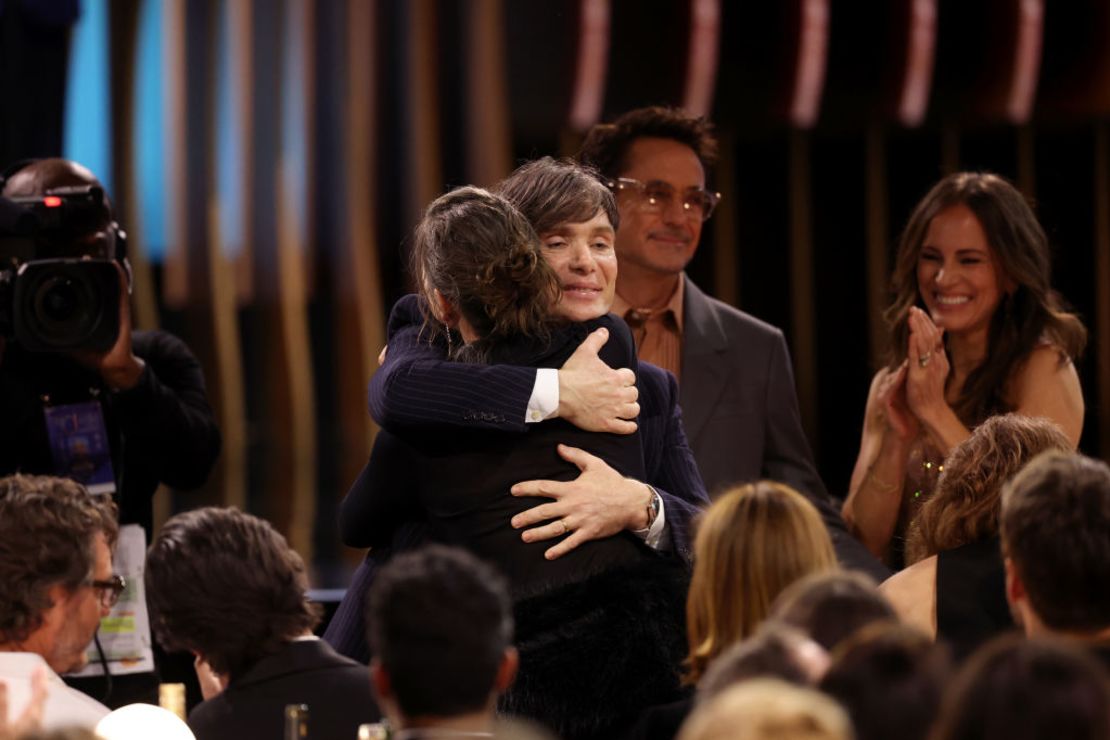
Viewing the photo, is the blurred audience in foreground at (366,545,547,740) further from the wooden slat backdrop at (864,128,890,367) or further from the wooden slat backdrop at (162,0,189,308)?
the wooden slat backdrop at (162,0,189,308)

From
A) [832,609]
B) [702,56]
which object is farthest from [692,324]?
[702,56]

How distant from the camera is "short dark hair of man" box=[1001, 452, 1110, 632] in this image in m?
1.91

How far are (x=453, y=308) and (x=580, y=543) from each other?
0.38m

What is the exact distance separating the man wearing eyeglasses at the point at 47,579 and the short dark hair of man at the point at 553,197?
2.73 ft

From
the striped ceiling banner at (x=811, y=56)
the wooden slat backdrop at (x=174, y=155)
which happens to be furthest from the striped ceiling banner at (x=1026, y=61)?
the wooden slat backdrop at (x=174, y=155)

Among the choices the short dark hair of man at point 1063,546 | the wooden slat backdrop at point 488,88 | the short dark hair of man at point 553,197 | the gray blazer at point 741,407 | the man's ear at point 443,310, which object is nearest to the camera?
the short dark hair of man at point 1063,546

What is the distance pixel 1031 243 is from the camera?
364 centimetres

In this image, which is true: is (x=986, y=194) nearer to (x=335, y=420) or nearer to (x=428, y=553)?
(x=428, y=553)

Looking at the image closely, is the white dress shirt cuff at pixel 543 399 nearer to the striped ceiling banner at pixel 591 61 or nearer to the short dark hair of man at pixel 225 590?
the short dark hair of man at pixel 225 590

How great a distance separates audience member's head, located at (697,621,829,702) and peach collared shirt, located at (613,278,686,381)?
2.22 meters

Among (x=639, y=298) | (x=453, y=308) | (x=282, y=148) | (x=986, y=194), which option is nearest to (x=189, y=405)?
(x=639, y=298)

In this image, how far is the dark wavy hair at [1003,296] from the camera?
353 centimetres

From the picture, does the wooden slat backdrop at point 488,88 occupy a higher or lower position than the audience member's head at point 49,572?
higher

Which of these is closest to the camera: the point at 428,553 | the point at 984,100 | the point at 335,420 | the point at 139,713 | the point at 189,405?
the point at 428,553
